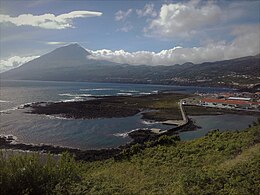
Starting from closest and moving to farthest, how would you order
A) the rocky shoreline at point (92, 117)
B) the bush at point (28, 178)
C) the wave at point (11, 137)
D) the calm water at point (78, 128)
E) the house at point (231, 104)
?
the bush at point (28, 178)
the rocky shoreline at point (92, 117)
the wave at point (11, 137)
the calm water at point (78, 128)
the house at point (231, 104)

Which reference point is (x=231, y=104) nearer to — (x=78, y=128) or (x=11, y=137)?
(x=78, y=128)

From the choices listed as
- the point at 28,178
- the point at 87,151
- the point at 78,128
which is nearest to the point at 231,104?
the point at 78,128

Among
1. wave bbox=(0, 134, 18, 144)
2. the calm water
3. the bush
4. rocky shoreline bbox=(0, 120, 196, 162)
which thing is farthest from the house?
the bush

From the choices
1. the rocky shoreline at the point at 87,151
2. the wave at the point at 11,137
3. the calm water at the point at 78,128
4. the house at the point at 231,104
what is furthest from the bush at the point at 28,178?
the house at the point at 231,104

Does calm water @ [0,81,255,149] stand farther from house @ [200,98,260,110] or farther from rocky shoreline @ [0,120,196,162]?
house @ [200,98,260,110]

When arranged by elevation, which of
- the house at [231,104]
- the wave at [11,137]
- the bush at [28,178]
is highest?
the bush at [28,178]

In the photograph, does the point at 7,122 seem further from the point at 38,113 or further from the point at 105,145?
the point at 105,145

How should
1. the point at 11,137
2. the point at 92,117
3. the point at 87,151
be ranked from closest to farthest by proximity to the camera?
the point at 87,151 < the point at 11,137 < the point at 92,117

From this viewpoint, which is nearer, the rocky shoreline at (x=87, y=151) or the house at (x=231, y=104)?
the rocky shoreline at (x=87, y=151)

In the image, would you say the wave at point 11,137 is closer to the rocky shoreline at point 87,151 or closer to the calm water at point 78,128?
the rocky shoreline at point 87,151

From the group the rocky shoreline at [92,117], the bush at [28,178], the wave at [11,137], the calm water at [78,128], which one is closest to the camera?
the bush at [28,178]

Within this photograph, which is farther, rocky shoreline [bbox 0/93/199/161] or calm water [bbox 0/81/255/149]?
calm water [bbox 0/81/255/149]

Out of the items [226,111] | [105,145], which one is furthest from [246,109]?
[105,145]
